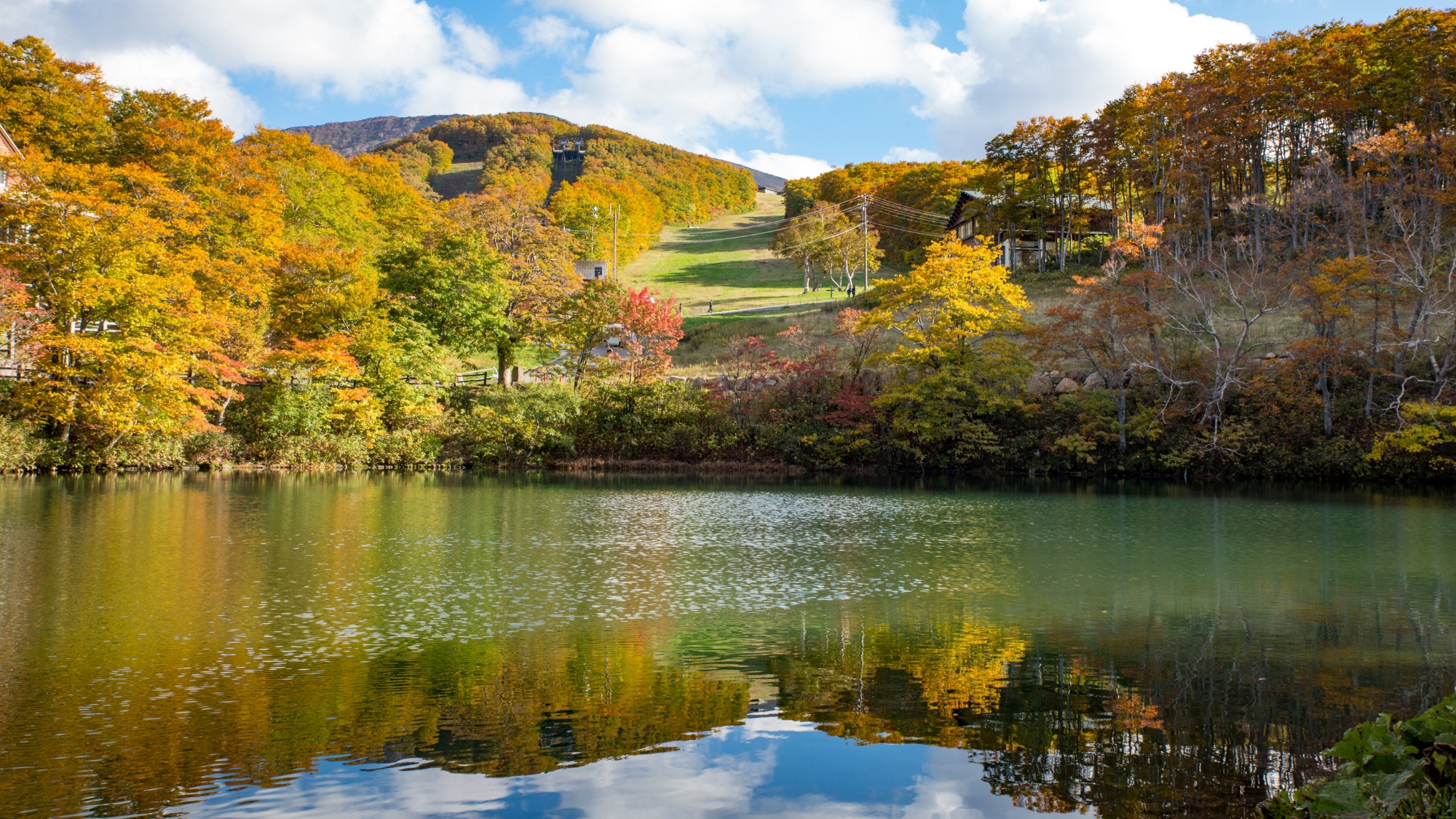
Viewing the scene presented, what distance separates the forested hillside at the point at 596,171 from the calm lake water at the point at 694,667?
65176 millimetres

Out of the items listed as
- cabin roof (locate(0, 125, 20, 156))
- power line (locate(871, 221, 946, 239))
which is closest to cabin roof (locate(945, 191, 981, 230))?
power line (locate(871, 221, 946, 239))

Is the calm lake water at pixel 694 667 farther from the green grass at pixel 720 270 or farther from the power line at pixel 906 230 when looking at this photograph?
the power line at pixel 906 230

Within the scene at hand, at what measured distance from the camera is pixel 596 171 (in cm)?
11306

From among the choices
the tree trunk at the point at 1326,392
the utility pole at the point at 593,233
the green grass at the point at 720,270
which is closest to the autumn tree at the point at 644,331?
the green grass at the point at 720,270

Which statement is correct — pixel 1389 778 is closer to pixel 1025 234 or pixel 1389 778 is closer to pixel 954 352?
pixel 954 352

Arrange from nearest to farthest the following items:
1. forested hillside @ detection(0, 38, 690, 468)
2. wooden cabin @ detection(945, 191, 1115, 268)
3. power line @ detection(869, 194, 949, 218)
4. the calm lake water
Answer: the calm lake water < forested hillside @ detection(0, 38, 690, 468) < wooden cabin @ detection(945, 191, 1115, 268) < power line @ detection(869, 194, 949, 218)

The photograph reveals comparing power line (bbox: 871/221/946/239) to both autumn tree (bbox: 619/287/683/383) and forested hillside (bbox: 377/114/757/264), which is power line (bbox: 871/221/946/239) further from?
autumn tree (bbox: 619/287/683/383)

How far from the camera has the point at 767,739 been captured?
6.82 metres

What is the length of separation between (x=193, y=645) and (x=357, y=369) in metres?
28.1

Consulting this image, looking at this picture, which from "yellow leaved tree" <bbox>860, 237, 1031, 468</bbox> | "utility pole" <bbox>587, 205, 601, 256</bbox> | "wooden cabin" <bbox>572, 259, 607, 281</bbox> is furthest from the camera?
"wooden cabin" <bbox>572, 259, 607, 281</bbox>

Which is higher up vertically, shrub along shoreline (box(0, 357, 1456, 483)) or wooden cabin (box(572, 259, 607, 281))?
wooden cabin (box(572, 259, 607, 281))

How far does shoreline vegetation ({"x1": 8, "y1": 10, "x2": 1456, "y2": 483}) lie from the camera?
96.3 feet

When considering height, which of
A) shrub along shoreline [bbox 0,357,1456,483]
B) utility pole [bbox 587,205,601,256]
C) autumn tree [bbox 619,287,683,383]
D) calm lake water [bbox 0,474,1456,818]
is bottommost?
calm lake water [bbox 0,474,1456,818]

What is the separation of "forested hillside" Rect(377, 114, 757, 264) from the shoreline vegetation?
3647 centimetres
